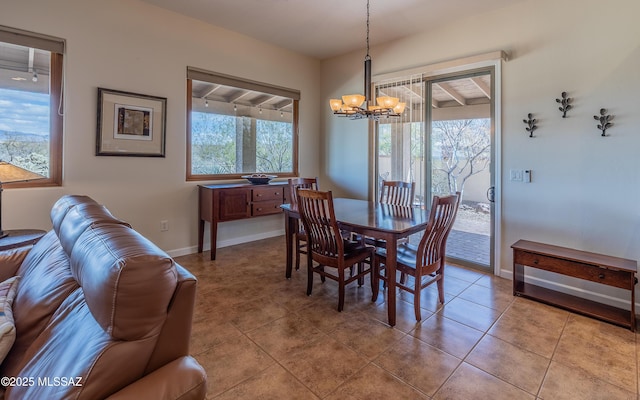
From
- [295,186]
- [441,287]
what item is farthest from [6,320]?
[441,287]

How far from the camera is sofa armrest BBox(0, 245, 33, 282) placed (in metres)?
1.63

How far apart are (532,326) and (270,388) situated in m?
2.01

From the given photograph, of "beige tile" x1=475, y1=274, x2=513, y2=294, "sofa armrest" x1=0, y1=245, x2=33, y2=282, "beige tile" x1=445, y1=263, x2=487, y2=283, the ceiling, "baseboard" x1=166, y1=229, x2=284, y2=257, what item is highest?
the ceiling

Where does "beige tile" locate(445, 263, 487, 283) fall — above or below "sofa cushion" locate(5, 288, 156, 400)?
below

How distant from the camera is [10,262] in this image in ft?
5.48

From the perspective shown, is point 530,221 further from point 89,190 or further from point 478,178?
point 89,190

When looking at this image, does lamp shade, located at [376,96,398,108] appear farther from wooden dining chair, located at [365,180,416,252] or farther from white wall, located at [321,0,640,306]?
white wall, located at [321,0,640,306]

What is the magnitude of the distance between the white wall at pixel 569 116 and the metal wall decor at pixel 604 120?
0.04 meters

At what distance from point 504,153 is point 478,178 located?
0.39 meters

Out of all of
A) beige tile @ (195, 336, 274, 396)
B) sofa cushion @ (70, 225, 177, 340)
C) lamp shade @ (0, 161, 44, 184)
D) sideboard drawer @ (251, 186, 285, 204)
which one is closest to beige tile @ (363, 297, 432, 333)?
beige tile @ (195, 336, 274, 396)

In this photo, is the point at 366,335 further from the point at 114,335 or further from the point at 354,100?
the point at 354,100

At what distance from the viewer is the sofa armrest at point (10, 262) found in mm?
1630

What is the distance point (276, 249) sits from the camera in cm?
434

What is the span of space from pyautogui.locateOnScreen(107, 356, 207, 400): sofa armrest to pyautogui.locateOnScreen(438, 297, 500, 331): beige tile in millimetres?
2156
